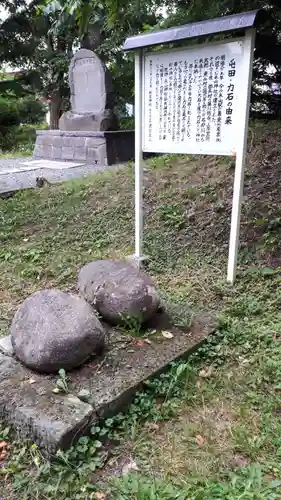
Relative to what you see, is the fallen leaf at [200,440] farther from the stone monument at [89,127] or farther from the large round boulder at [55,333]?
the stone monument at [89,127]

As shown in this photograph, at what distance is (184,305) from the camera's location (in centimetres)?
304

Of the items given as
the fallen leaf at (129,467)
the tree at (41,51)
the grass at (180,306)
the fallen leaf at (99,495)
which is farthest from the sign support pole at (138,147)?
the tree at (41,51)

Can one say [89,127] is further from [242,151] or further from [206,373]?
[206,373]

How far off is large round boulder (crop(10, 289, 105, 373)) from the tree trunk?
1488cm

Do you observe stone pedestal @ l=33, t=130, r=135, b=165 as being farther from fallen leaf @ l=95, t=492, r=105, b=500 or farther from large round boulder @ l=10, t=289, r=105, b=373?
fallen leaf @ l=95, t=492, r=105, b=500

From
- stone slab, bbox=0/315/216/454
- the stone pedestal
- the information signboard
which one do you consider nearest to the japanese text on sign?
the information signboard

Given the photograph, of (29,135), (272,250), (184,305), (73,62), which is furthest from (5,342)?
(29,135)

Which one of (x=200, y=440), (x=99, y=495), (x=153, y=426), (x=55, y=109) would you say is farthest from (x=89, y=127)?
(x=99, y=495)

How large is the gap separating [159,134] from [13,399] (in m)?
2.40

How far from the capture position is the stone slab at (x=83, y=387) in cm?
182

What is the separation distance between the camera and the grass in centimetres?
170

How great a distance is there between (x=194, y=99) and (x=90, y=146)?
6.23 metres

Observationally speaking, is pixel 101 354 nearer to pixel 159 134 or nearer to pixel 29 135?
pixel 159 134

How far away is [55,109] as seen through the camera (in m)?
16.2
